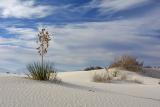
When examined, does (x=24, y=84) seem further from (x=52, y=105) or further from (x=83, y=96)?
(x=52, y=105)

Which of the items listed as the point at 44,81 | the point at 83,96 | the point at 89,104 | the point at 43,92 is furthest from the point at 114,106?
the point at 44,81

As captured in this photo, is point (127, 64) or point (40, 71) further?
point (127, 64)

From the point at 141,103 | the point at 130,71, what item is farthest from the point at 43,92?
the point at 130,71

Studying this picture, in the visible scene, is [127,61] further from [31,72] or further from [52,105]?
[52,105]

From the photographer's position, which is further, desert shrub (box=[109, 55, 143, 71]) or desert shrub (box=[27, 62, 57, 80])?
desert shrub (box=[109, 55, 143, 71])

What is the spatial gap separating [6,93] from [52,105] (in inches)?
54.9

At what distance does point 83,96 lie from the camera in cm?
858

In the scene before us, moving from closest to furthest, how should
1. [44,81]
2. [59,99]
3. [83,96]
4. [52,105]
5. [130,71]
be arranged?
[52,105]
[59,99]
[83,96]
[44,81]
[130,71]

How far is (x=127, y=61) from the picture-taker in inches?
965

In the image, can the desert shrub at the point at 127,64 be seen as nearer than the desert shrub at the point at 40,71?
No

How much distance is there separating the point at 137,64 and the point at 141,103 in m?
17.0

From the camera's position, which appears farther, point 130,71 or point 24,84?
point 130,71

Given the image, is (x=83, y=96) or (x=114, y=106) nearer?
(x=114, y=106)

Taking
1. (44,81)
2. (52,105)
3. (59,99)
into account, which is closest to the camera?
(52,105)
